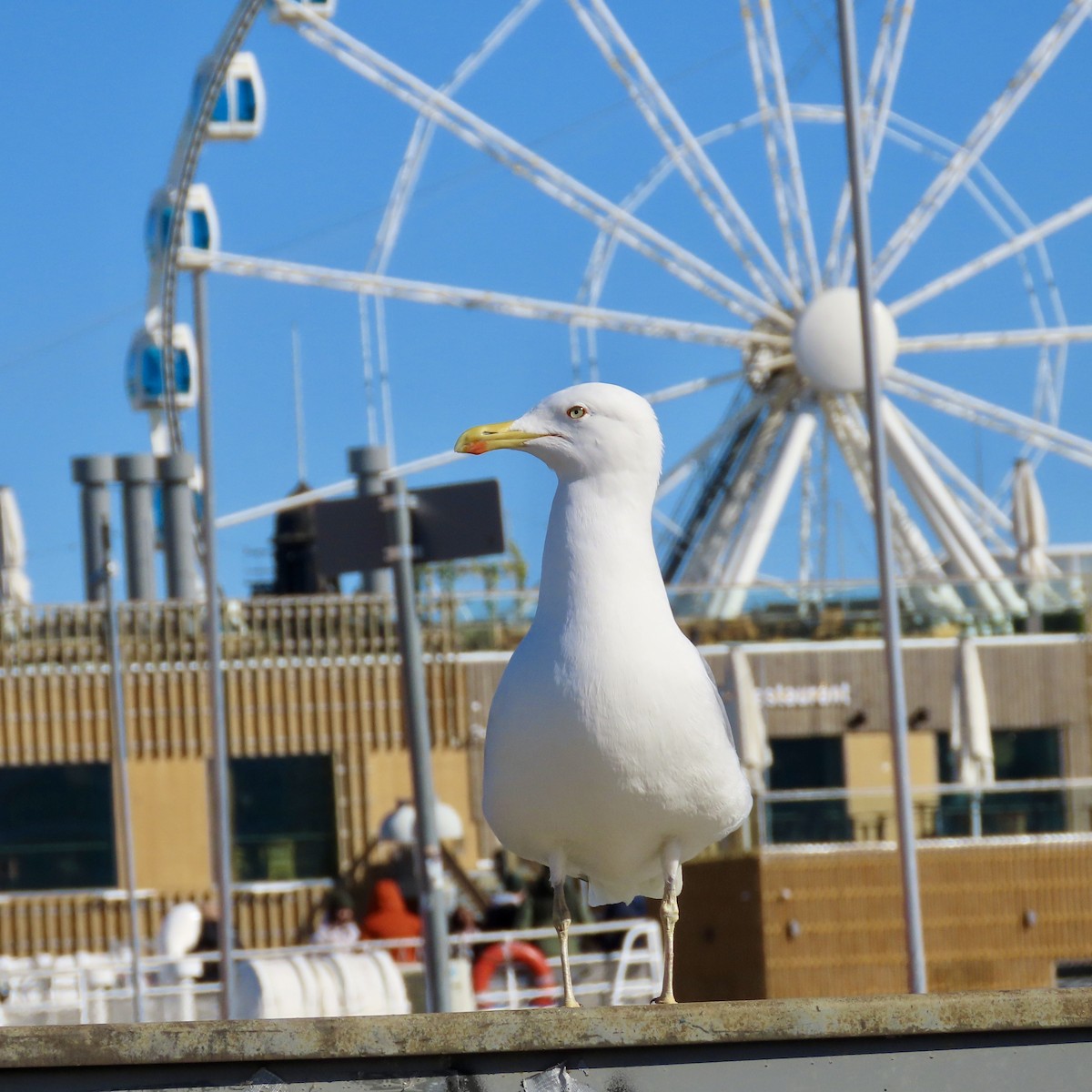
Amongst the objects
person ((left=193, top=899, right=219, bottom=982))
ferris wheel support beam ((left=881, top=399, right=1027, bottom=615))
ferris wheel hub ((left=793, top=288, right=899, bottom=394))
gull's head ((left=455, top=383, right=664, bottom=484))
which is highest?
ferris wheel hub ((left=793, top=288, right=899, bottom=394))

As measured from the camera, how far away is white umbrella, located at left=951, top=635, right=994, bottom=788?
71.9 feet

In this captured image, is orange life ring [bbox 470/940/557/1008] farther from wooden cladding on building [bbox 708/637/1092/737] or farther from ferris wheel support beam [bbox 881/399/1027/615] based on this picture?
ferris wheel support beam [bbox 881/399/1027/615]

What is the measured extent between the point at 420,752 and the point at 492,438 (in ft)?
15.2

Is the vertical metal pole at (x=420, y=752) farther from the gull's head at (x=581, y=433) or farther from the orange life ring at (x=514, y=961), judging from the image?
the orange life ring at (x=514, y=961)

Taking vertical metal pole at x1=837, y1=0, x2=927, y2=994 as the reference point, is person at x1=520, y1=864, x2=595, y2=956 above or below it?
below

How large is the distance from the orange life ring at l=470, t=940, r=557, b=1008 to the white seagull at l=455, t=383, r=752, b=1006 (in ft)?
32.1

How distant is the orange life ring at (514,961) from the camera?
15.1m

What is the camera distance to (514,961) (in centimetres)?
1580

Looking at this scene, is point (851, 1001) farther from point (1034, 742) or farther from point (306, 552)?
point (306, 552)

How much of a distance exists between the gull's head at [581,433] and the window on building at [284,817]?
2260cm

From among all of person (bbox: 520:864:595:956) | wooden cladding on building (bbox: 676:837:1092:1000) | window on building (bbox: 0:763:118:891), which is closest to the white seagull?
person (bbox: 520:864:595:956)

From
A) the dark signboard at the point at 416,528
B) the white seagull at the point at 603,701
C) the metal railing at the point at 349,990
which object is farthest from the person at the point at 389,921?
the white seagull at the point at 603,701

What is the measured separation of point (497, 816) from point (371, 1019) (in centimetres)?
124

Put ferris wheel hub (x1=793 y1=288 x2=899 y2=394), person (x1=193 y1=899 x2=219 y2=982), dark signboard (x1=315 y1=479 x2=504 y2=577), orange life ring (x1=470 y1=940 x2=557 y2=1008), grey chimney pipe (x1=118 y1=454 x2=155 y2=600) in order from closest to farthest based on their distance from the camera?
dark signboard (x1=315 y1=479 x2=504 y2=577), orange life ring (x1=470 y1=940 x2=557 y2=1008), person (x1=193 y1=899 x2=219 y2=982), ferris wheel hub (x1=793 y1=288 x2=899 y2=394), grey chimney pipe (x1=118 y1=454 x2=155 y2=600)
